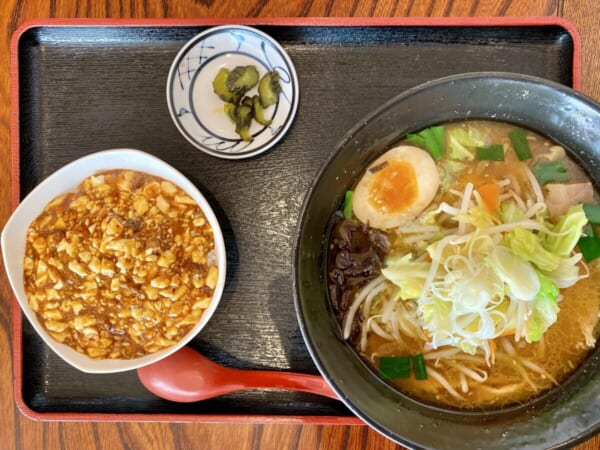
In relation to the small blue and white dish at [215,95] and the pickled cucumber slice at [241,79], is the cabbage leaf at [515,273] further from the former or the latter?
the pickled cucumber slice at [241,79]

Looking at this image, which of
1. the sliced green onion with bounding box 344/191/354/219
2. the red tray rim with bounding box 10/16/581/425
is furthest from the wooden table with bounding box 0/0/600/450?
the sliced green onion with bounding box 344/191/354/219

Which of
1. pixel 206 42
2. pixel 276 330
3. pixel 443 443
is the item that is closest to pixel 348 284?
pixel 276 330

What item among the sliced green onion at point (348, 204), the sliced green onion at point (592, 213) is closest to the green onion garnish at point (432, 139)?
the sliced green onion at point (348, 204)

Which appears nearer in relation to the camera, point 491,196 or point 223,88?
point 491,196

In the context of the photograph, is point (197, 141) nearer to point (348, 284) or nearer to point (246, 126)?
point (246, 126)

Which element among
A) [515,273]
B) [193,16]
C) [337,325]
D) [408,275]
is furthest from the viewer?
[193,16]

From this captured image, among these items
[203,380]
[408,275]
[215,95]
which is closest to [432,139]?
[408,275]

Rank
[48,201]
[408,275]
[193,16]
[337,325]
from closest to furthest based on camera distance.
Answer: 1. [408,275]
2. [337,325]
3. [48,201]
4. [193,16]

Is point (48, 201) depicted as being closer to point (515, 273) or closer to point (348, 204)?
point (348, 204)
